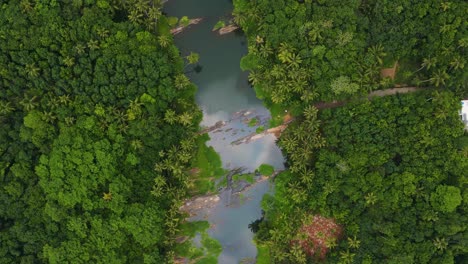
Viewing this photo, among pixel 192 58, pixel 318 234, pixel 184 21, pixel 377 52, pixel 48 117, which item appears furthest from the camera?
pixel 184 21

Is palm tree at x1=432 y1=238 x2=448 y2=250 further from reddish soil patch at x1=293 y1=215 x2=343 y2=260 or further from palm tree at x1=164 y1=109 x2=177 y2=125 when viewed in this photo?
palm tree at x1=164 y1=109 x2=177 y2=125

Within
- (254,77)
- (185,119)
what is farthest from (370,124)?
(185,119)

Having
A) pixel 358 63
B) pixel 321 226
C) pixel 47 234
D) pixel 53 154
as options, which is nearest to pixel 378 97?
pixel 358 63

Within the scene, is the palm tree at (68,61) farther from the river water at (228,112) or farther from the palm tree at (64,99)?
the river water at (228,112)

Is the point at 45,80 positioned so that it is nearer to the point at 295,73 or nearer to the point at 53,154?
the point at 53,154

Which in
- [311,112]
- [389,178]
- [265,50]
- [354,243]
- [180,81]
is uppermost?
[265,50]

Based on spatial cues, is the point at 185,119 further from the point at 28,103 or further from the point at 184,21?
the point at 28,103
